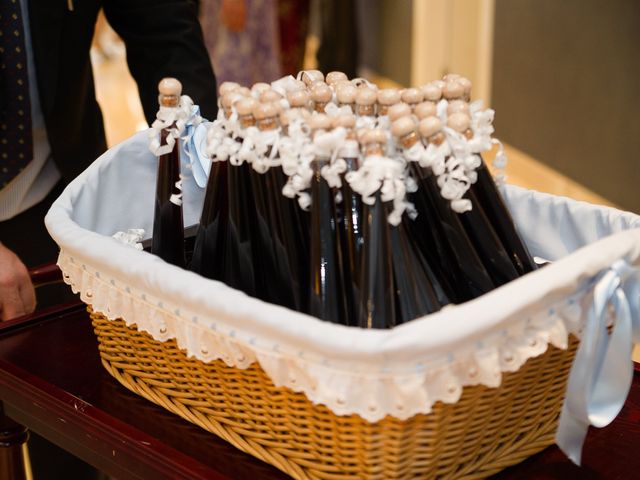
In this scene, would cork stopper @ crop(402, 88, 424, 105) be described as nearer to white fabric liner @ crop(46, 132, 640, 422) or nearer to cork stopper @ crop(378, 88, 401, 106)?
cork stopper @ crop(378, 88, 401, 106)

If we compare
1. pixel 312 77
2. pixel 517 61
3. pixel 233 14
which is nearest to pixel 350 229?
pixel 312 77

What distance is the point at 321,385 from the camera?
705 mm

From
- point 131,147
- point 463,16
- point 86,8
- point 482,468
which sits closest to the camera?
point 482,468

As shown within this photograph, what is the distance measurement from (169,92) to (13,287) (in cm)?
38

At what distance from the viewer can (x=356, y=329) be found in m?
0.69

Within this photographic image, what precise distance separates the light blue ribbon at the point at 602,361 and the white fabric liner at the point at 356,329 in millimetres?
15

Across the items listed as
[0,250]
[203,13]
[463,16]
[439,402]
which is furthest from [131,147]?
[463,16]

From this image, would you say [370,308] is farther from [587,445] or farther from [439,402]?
[587,445]

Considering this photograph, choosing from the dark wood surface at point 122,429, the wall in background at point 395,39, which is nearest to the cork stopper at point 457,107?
the dark wood surface at point 122,429

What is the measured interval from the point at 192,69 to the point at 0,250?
488mm

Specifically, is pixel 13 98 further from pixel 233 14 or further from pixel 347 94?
pixel 233 14

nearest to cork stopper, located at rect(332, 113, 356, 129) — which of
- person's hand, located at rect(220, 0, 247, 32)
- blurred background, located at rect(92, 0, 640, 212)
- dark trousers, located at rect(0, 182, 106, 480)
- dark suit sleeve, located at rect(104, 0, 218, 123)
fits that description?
dark suit sleeve, located at rect(104, 0, 218, 123)

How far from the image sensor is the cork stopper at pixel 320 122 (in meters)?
0.80

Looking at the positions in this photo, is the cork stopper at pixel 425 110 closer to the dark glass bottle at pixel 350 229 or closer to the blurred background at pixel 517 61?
the dark glass bottle at pixel 350 229
